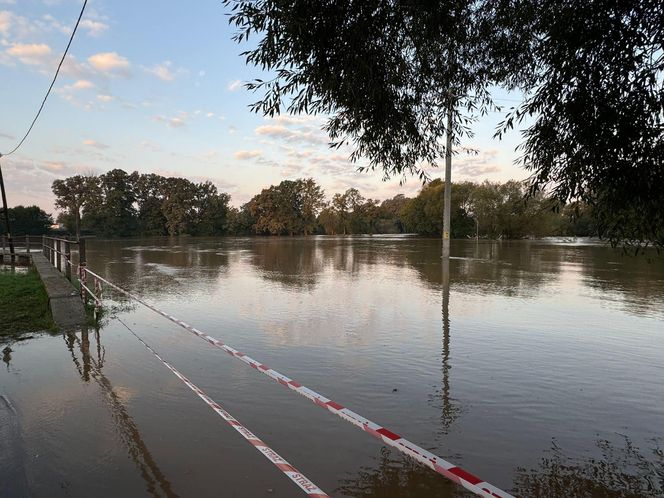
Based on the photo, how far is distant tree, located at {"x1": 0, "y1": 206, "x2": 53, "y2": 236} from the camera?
228ft

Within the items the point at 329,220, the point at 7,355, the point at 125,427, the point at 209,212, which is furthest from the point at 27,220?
the point at 125,427

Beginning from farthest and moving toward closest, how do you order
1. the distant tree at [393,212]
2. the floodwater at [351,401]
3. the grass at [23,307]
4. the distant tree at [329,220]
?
the distant tree at [393,212], the distant tree at [329,220], the grass at [23,307], the floodwater at [351,401]

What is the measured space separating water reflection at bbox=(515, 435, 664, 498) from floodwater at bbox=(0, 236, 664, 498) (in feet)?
0.05

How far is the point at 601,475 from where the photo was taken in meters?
3.12

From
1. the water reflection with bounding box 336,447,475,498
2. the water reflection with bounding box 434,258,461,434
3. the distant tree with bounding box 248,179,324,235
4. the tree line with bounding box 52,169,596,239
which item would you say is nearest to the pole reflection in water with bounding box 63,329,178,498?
the water reflection with bounding box 336,447,475,498

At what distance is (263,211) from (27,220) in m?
49.3

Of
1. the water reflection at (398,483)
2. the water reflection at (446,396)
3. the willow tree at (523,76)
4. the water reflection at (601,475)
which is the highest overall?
the willow tree at (523,76)

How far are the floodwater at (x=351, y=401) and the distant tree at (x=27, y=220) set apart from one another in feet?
250

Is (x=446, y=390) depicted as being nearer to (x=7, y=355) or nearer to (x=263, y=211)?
(x=7, y=355)

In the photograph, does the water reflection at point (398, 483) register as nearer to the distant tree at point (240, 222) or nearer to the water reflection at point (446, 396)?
the water reflection at point (446, 396)

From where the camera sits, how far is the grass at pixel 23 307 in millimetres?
7259

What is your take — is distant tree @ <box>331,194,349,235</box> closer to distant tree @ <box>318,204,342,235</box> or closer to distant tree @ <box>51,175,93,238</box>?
distant tree @ <box>318,204,342,235</box>

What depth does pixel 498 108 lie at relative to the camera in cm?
597

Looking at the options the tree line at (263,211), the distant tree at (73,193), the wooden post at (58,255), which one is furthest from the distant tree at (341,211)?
the wooden post at (58,255)
